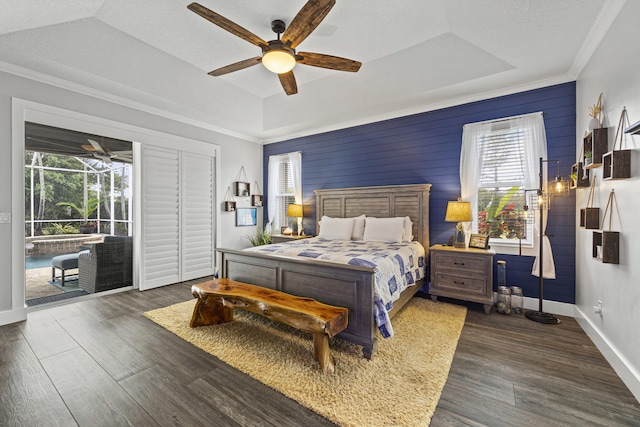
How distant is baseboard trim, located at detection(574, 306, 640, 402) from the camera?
186cm

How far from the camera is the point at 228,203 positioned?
213 inches

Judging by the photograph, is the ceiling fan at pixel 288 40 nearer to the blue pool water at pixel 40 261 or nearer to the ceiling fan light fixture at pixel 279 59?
the ceiling fan light fixture at pixel 279 59

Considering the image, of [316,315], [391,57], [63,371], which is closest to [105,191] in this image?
[63,371]

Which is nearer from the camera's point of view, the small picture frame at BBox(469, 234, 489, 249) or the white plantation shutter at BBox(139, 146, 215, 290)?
the small picture frame at BBox(469, 234, 489, 249)

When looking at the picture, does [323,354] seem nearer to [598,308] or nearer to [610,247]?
[610,247]

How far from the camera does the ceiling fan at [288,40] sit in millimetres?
2027

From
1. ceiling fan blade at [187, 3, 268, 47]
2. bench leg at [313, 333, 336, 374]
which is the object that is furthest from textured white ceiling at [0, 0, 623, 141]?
bench leg at [313, 333, 336, 374]

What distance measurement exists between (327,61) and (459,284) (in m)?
3.06

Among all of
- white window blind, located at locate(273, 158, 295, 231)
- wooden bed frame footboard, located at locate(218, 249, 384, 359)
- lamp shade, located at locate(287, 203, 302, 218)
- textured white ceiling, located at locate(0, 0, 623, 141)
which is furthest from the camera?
white window blind, located at locate(273, 158, 295, 231)

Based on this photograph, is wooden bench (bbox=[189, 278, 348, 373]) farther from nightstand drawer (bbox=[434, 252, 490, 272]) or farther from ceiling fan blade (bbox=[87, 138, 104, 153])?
ceiling fan blade (bbox=[87, 138, 104, 153])

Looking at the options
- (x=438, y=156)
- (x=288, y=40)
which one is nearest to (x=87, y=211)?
(x=288, y=40)

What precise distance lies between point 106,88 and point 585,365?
5.91 metres

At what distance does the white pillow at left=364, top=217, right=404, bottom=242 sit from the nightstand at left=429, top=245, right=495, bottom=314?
52 centimetres

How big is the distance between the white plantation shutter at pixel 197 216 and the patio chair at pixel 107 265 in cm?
81
